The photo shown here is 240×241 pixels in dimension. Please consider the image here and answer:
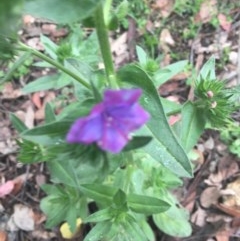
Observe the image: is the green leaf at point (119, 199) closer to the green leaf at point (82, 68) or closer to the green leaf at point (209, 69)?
the green leaf at point (82, 68)

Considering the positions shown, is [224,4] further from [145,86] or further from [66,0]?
[66,0]

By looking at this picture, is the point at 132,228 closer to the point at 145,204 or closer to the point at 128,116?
the point at 145,204

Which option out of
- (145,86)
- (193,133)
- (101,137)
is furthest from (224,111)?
(101,137)

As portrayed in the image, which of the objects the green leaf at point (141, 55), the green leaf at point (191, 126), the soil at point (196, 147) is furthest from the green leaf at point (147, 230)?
the green leaf at point (141, 55)

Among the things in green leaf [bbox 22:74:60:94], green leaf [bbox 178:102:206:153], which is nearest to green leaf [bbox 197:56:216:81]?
green leaf [bbox 178:102:206:153]

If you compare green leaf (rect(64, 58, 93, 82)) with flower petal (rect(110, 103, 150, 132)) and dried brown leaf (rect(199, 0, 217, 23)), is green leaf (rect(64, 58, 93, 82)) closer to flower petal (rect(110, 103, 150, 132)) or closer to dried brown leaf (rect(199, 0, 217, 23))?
flower petal (rect(110, 103, 150, 132))

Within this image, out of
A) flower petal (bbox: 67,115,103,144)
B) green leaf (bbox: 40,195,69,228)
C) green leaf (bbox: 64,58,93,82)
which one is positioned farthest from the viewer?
green leaf (bbox: 40,195,69,228)

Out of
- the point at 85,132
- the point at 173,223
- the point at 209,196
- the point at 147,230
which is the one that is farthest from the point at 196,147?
the point at 85,132
